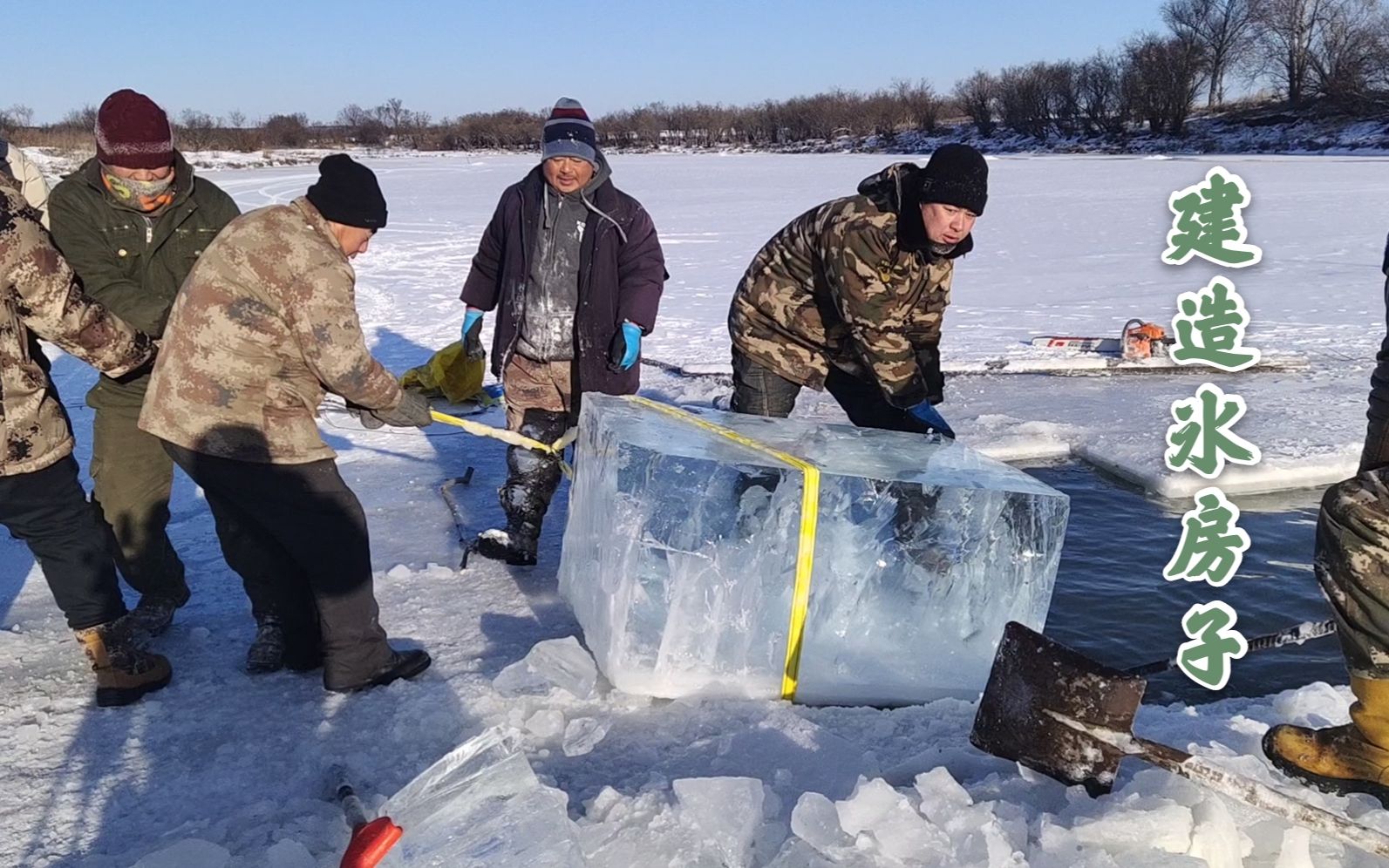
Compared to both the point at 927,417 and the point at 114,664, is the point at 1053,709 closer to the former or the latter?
the point at 927,417

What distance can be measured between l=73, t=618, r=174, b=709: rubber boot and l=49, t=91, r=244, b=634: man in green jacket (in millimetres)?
198

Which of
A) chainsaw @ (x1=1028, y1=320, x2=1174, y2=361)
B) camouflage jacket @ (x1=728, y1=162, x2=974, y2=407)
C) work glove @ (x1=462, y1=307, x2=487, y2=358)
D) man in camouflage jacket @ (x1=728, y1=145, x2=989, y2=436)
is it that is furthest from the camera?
chainsaw @ (x1=1028, y1=320, x2=1174, y2=361)

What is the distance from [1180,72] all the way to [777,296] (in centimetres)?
4984

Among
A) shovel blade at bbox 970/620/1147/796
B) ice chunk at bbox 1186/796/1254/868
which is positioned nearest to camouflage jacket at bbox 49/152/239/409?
shovel blade at bbox 970/620/1147/796

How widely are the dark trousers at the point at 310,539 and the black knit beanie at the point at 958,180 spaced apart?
1992 mm

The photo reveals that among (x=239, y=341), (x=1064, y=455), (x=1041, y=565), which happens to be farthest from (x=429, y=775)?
(x=1064, y=455)

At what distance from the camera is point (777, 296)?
3881 mm

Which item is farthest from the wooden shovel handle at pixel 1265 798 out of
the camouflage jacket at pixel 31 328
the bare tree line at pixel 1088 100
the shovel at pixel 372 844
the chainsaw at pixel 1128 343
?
the bare tree line at pixel 1088 100

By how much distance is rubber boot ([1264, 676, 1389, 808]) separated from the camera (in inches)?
92.8

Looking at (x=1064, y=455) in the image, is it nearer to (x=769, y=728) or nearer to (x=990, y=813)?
(x=769, y=728)

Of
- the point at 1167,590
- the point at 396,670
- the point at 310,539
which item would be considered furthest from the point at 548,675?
the point at 1167,590

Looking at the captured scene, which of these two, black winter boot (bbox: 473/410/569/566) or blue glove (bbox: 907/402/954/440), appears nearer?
blue glove (bbox: 907/402/954/440)

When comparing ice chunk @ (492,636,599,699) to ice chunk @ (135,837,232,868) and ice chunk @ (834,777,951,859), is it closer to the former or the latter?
ice chunk @ (135,837,232,868)

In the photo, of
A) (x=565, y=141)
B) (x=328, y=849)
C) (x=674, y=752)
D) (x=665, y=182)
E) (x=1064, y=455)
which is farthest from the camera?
(x=665, y=182)
